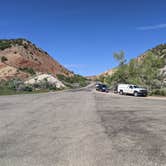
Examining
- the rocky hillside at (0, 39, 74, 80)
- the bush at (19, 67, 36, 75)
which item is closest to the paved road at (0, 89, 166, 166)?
the rocky hillside at (0, 39, 74, 80)

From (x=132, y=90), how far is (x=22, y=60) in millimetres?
70306

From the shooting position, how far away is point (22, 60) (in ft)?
366

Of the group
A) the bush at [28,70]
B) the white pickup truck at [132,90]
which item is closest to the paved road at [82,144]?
the white pickup truck at [132,90]

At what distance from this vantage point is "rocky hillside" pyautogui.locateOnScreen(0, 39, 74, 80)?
95125 millimetres

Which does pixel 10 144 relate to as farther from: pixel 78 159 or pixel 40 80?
pixel 40 80

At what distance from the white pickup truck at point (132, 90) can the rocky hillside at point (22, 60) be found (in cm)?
4614

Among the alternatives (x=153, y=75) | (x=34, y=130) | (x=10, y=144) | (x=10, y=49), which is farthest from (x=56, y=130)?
(x=10, y=49)

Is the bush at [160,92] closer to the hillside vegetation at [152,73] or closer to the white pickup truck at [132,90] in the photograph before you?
the hillside vegetation at [152,73]

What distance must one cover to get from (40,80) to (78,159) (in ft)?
239

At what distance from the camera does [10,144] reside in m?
9.09

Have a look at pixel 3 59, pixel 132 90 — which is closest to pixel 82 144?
pixel 132 90

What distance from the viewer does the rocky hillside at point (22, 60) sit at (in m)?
95.1

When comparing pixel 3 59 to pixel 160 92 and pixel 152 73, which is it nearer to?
pixel 152 73

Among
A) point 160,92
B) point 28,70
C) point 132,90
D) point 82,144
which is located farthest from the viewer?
point 28,70
